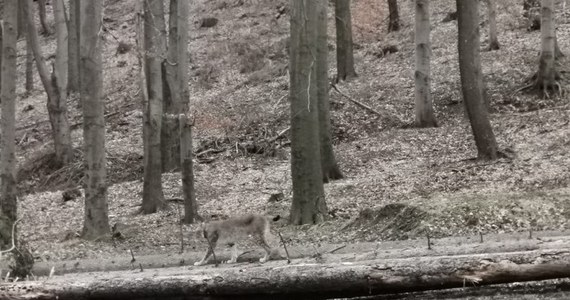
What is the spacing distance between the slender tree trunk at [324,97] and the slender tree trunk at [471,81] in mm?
3205

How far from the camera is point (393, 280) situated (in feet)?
20.4

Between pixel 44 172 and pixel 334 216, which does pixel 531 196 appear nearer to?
pixel 334 216

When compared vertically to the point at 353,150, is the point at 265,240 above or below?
below

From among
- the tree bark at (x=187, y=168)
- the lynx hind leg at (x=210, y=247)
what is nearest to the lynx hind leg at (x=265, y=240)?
the lynx hind leg at (x=210, y=247)

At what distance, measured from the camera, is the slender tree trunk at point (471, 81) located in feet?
47.3

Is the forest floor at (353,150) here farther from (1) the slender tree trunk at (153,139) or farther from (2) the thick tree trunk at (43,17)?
(2) the thick tree trunk at (43,17)

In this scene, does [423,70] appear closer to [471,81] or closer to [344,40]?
[471,81]

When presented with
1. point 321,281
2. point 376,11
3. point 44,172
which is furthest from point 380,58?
point 321,281

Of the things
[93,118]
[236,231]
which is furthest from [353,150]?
[236,231]

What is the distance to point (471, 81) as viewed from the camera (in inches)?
571

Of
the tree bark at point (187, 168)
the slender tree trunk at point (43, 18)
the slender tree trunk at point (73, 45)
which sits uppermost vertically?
the slender tree trunk at point (43, 18)

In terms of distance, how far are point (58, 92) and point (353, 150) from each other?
10.2 m

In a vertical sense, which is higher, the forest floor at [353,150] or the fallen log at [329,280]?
the forest floor at [353,150]

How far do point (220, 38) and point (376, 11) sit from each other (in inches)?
335
